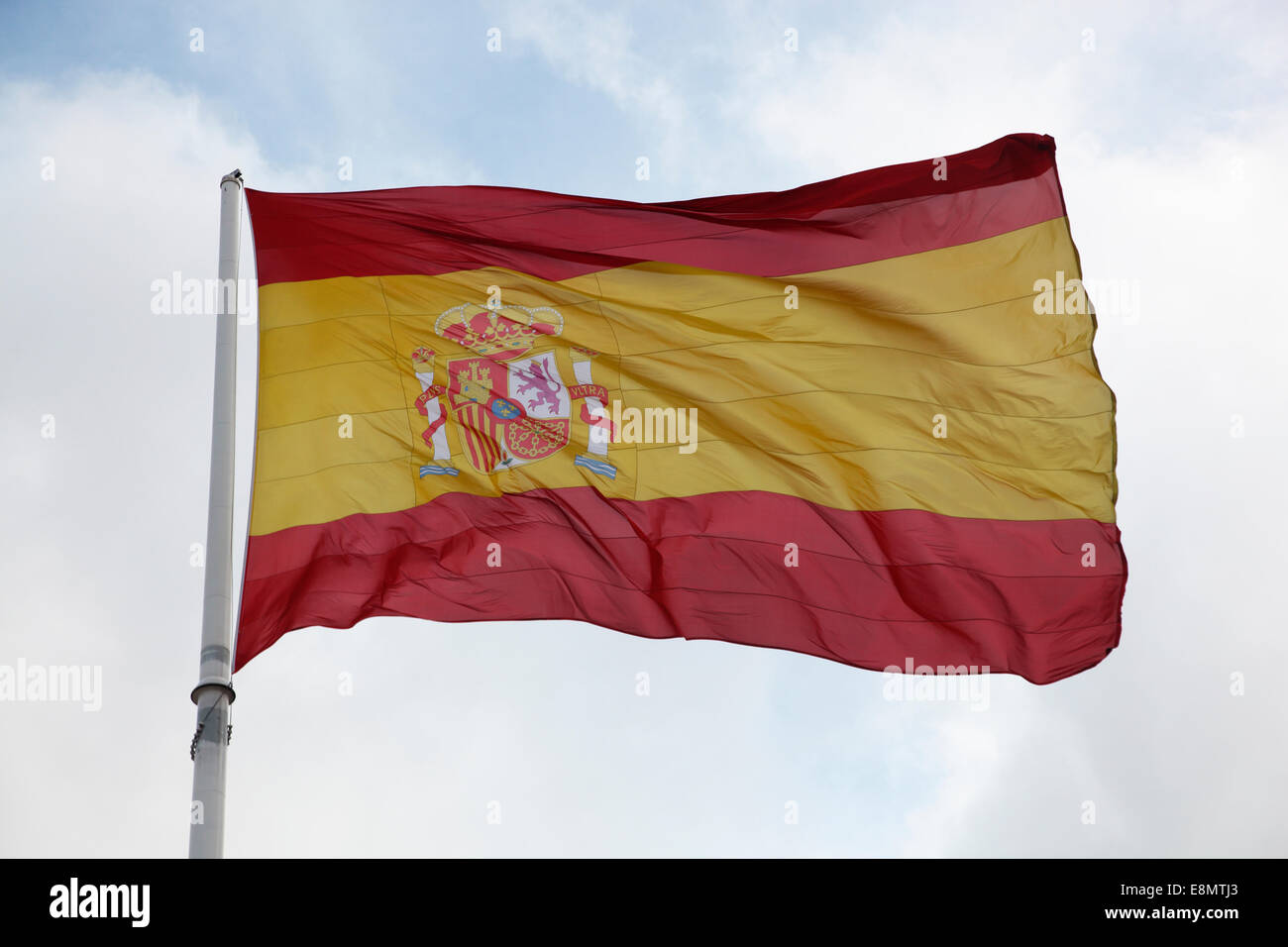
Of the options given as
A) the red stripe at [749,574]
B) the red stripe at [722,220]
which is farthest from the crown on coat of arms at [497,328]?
the red stripe at [749,574]

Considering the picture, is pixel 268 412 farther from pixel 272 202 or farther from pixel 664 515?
pixel 664 515

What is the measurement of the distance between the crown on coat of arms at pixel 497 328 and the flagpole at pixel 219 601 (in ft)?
6.21

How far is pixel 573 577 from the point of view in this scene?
1277cm

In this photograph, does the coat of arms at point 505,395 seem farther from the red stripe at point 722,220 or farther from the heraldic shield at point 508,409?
the red stripe at point 722,220

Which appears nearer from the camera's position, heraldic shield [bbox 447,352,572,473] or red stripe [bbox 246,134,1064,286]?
heraldic shield [bbox 447,352,572,473]

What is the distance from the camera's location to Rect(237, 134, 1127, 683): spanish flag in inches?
501

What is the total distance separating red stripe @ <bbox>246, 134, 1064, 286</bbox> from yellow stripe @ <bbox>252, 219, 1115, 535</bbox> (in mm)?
154

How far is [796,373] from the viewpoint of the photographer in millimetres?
13883

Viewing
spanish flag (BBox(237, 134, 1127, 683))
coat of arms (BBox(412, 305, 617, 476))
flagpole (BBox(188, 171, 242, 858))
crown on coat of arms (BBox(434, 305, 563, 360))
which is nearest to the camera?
flagpole (BBox(188, 171, 242, 858))

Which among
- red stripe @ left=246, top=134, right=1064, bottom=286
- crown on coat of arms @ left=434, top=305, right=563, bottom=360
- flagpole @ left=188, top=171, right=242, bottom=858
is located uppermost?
red stripe @ left=246, top=134, right=1064, bottom=286

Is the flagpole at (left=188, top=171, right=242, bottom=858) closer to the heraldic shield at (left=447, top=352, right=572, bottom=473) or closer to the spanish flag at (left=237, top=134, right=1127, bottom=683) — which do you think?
the spanish flag at (left=237, top=134, right=1127, bottom=683)

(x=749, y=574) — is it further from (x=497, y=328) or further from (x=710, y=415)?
(x=497, y=328)

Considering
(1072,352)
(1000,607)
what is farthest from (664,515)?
(1072,352)

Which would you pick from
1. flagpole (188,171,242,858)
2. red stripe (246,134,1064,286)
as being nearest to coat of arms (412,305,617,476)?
red stripe (246,134,1064,286)
